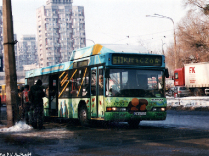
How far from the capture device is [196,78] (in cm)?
4900

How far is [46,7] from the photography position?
163 meters

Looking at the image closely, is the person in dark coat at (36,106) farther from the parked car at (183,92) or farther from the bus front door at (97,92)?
the parked car at (183,92)

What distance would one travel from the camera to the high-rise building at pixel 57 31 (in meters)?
162

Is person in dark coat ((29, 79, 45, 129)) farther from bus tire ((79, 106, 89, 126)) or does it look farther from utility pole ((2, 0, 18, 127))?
bus tire ((79, 106, 89, 126))

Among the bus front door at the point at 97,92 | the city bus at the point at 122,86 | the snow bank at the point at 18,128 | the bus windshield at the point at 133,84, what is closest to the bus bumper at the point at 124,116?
the city bus at the point at 122,86

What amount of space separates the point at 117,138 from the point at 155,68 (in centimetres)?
396

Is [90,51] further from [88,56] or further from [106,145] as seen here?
[106,145]

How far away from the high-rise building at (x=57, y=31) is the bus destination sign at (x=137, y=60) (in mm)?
146086

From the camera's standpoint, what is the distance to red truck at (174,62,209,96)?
4822 cm

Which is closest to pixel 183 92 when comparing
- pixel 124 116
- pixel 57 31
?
pixel 124 116

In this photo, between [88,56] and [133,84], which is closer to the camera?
[133,84]

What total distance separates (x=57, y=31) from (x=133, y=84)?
509ft

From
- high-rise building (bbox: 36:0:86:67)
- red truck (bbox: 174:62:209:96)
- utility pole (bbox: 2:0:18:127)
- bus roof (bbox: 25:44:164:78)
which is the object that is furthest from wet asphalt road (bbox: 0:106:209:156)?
high-rise building (bbox: 36:0:86:67)

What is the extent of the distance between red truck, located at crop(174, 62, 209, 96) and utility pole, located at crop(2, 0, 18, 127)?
1440 inches
